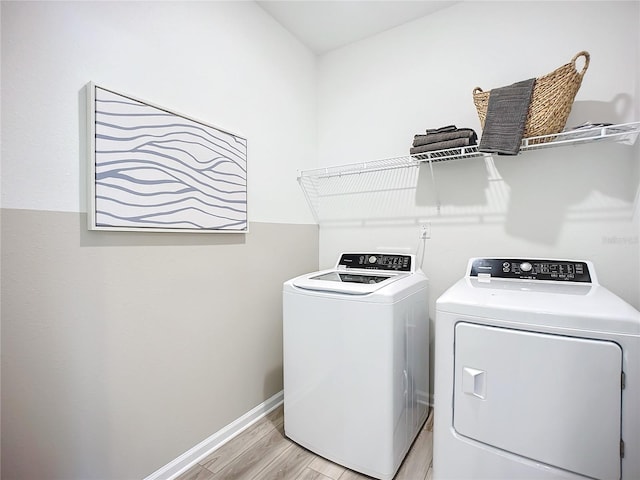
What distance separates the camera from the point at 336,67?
244 cm

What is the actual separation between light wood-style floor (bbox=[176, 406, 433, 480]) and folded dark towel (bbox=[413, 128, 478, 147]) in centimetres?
167

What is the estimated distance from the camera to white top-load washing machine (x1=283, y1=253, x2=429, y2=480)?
142cm

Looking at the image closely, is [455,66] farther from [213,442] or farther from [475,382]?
[213,442]

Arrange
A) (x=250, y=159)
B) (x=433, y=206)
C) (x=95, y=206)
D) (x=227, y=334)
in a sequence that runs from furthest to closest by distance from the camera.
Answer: (x=433, y=206) < (x=250, y=159) < (x=227, y=334) < (x=95, y=206)

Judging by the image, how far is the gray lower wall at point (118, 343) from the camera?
3.42 feet

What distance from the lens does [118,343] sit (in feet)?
4.20

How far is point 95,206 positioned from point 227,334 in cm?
94

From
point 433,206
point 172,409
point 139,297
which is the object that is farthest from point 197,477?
point 433,206

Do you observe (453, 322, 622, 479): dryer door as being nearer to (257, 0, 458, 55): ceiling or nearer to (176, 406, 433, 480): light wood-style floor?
(176, 406, 433, 480): light wood-style floor

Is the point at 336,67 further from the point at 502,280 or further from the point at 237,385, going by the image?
the point at 237,385

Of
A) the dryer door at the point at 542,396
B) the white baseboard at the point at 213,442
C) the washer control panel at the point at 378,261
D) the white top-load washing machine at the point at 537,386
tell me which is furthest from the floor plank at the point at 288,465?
the washer control panel at the point at 378,261

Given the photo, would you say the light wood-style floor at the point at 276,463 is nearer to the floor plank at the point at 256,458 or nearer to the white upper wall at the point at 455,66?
the floor plank at the point at 256,458

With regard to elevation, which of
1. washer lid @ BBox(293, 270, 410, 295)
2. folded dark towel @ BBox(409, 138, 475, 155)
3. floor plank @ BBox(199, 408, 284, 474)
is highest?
folded dark towel @ BBox(409, 138, 475, 155)

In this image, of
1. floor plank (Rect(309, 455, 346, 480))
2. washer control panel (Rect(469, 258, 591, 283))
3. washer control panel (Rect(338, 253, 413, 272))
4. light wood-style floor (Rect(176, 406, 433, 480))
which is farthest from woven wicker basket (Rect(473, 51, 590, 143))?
floor plank (Rect(309, 455, 346, 480))
